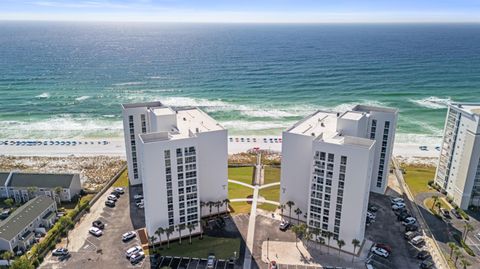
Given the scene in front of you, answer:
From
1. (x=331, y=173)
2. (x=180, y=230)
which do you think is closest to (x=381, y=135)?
(x=331, y=173)

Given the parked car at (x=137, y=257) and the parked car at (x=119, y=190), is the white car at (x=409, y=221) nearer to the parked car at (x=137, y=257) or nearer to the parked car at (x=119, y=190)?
the parked car at (x=137, y=257)

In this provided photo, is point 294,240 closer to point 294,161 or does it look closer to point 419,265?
point 294,161

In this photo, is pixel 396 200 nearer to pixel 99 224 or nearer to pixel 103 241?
pixel 103 241

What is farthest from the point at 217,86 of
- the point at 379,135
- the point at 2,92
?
the point at 379,135

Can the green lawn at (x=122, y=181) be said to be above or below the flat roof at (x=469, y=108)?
below

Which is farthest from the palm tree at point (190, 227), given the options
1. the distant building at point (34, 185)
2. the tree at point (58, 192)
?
the tree at point (58, 192)

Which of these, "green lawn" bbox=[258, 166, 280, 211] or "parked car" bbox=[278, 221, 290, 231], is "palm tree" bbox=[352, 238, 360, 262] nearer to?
"parked car" bbox=[278, 221, 290, 231]
